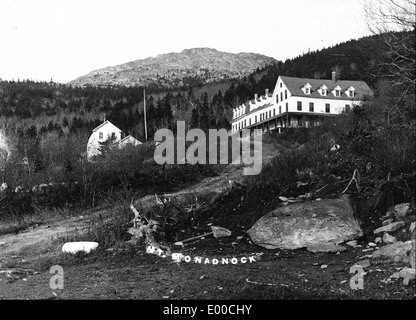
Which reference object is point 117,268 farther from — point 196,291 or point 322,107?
point 322,107

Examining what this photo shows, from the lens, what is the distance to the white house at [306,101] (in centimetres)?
5234

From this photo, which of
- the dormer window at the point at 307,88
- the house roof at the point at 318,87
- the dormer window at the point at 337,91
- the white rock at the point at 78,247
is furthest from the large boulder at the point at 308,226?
the dormer window at the point at 337,91

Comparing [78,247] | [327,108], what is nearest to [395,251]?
[78,247]

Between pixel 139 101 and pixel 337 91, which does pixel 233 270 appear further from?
pixel 139 101

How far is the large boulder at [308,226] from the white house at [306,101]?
4107 centimetres

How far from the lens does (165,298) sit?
266 inches

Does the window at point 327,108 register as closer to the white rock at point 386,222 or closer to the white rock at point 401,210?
the white rock at point 401,210

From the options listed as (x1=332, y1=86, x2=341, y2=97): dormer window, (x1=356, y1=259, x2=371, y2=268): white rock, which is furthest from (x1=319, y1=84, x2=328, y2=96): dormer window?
(x1=356, y1=259, x2=371, y2=268): white rock

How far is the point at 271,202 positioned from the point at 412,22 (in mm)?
5421

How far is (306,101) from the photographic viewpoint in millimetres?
52938

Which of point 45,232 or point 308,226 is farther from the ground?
point 308,226

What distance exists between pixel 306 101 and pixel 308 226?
4538cm

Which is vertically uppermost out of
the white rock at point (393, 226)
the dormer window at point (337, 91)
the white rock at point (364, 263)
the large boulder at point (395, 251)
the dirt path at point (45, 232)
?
the dormer window at point (337, 91)

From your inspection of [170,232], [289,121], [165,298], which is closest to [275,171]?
[170,232]
